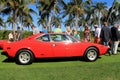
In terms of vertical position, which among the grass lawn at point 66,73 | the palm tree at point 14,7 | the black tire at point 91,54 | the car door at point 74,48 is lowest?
the grass lawn at point 66,73

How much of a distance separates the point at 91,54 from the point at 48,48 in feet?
6.41

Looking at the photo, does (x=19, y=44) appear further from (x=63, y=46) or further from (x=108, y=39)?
(x=108, y=39)

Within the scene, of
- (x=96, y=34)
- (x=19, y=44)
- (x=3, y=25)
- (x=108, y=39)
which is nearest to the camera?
(x=19, y=44)

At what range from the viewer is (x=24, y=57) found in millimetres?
12273

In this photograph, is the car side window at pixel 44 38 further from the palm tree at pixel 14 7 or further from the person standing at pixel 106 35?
the palm tree at pixel 14 7

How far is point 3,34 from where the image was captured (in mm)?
49125

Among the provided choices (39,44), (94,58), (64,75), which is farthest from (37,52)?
(64,75)

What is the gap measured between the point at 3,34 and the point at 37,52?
37.7 meters

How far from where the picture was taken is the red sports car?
12.3 metres

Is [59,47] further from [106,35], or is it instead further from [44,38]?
[106,35]

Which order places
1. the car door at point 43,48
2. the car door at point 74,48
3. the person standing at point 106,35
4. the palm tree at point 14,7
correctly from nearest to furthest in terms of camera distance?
the car door at point 43,48
the car door at point 74,48
the person standing at point 106,35
the palm tree at point 14,7

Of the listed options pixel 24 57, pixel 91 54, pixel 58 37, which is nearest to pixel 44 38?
pixel 58 37

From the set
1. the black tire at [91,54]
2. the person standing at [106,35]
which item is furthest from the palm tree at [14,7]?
the black tire at [91,54]

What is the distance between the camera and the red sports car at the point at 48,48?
12.3 metres
